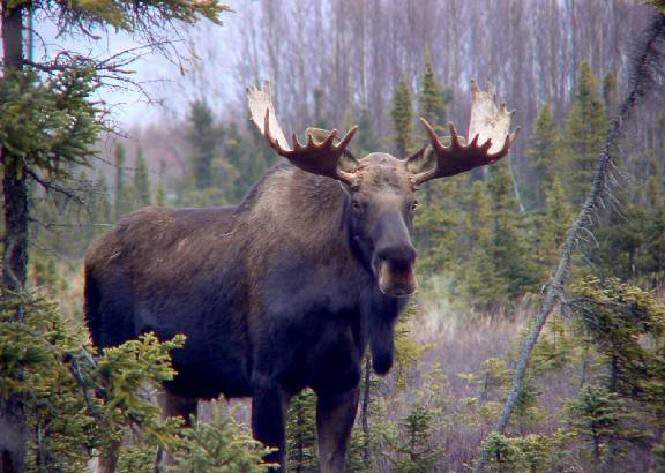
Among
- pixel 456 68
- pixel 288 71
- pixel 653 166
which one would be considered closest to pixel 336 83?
pixel 288 71

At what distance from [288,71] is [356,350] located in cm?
3800

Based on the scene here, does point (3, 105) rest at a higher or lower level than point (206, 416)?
higher

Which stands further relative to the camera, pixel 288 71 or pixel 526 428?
pixel 288 71

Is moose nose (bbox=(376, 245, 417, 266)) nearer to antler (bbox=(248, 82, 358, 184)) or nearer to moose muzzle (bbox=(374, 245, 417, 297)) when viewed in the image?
moose muzzle (bbox=(374, 245, 417, 297))

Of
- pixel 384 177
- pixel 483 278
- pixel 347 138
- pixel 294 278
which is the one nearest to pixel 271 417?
pixel 294 278

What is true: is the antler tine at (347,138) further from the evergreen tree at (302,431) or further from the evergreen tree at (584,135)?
the evergreen tree at (584,135)

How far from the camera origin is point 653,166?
16391 mm

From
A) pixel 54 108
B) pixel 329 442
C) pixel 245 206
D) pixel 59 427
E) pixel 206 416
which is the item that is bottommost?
pixel 206 416

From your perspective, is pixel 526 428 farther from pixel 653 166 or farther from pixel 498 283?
pixel 653 166

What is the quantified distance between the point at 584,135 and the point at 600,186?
14401mm

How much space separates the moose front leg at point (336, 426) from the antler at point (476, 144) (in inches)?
65.1

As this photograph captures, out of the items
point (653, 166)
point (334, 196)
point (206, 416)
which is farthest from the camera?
point (653, 166)

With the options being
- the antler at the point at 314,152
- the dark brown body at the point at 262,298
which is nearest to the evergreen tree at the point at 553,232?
the dark brown body at the point at 262,298

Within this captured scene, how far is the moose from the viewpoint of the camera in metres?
5.32
